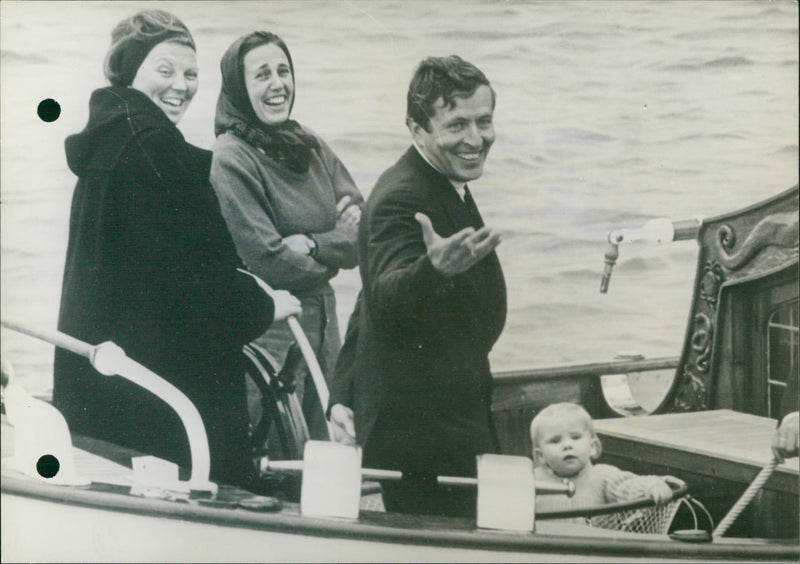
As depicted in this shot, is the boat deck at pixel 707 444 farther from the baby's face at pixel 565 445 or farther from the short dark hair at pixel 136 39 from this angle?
the short dark hair at pixel 136 39

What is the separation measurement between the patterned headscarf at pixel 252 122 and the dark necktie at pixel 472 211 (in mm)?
443

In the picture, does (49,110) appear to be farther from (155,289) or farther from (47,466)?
(47,466)

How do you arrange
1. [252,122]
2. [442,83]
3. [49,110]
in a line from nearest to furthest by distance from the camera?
[442,83] → [252,122] → [49,110]

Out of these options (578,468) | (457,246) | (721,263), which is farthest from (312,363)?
(721,263)

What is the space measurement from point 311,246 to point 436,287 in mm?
399

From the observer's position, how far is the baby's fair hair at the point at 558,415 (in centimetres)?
326

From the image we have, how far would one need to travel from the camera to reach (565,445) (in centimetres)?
324

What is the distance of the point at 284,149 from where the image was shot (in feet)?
11.1

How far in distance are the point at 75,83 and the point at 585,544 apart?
1.94 metres

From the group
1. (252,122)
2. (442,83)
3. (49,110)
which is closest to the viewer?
(442,83)

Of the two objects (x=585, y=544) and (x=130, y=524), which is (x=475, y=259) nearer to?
(x=585, y=544)

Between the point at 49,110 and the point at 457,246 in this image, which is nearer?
the point at 457,246

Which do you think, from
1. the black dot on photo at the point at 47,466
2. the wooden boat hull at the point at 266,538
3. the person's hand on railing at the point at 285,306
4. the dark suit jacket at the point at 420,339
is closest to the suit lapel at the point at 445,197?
the dark suit jacket at the point at 420,339

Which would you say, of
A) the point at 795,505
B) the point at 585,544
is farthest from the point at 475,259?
the point at 795,505
